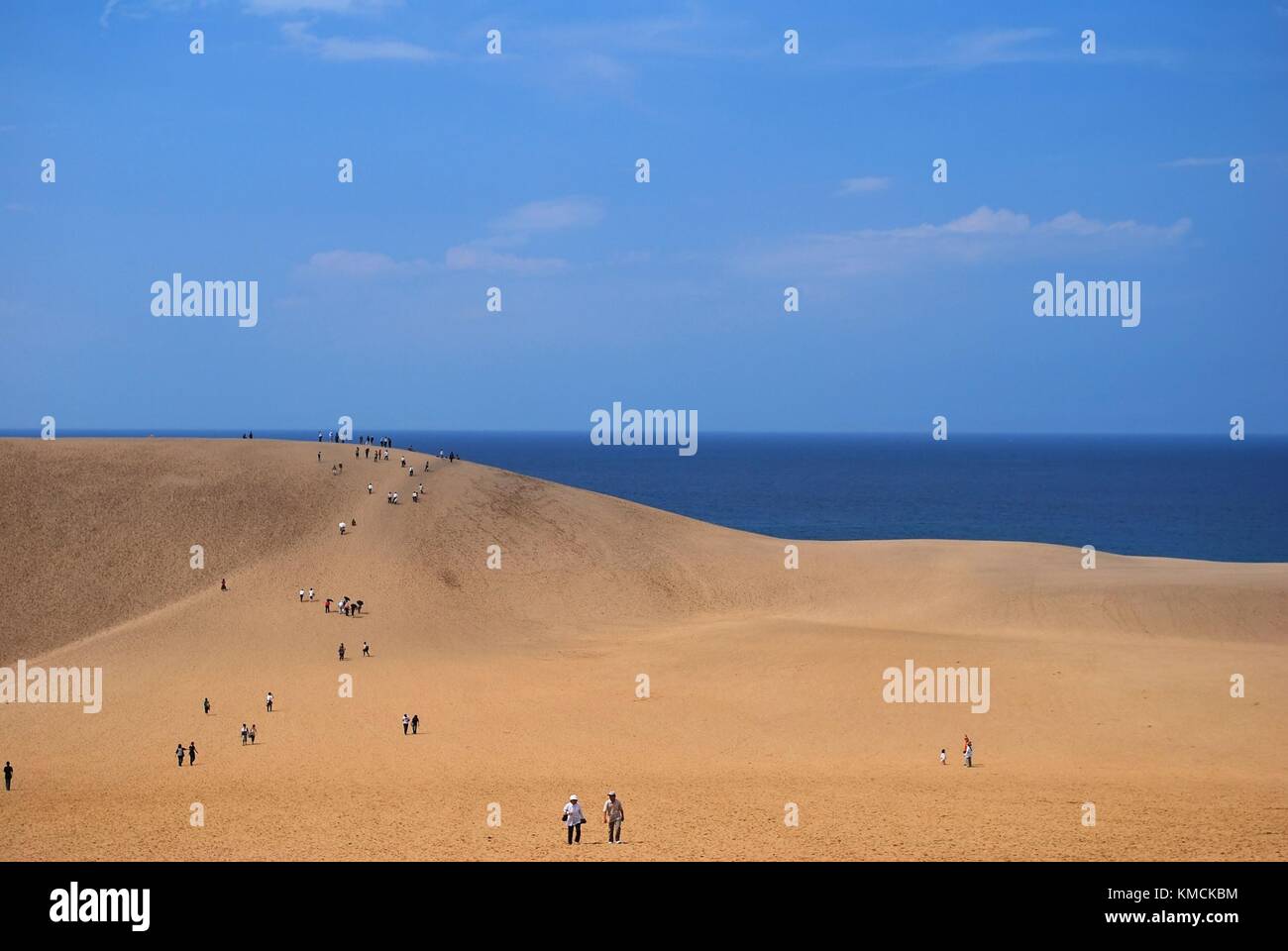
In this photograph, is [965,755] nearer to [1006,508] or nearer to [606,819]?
[606,819]

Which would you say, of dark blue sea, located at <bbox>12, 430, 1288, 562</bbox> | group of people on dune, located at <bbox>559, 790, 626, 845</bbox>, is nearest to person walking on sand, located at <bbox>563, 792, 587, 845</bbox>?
group of people on dune, located at <bbox>559, 790, 626, 845</bbox>

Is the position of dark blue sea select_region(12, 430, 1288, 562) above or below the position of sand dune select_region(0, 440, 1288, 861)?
above

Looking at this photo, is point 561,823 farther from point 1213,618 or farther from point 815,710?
point 1213,618

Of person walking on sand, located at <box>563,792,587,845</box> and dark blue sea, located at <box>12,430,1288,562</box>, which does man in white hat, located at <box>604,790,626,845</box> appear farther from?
dark blue sea, located at <box>12,430,1288,562</box>

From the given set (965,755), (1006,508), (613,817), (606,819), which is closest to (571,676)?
(965,755)

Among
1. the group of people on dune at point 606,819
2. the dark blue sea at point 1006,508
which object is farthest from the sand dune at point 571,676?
the dark blue sea at point 1006,508

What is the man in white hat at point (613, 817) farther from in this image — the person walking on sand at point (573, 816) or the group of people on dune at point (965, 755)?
the group of people on dune at point (965, 755)

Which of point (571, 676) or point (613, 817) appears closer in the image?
point (613, 817)

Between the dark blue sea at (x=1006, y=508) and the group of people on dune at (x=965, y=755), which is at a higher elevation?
the dark blue sea at (x=1006, y=508)
